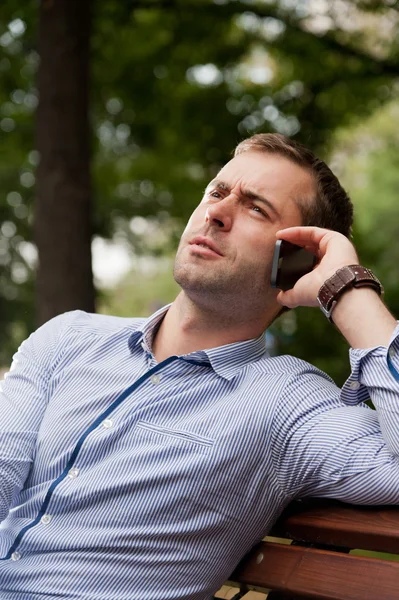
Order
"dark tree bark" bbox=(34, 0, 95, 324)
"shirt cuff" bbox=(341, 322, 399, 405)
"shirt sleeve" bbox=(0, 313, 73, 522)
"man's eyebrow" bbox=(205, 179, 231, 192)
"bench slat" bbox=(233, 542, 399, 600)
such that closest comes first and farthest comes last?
1. "bench slat" bbox=(233, 542, 399, 600)
2. "shirt cuff" bbox=(341, 322, 399, 405)
3. "shirt sleeve" bbox=(0, 313, 73, 522)
4. "man's eyebrow" bbox=(205, 179, 231, 192)
5. "dark tree bark" bbox=(34, 0, 95, 324)

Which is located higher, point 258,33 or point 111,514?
point 258,33

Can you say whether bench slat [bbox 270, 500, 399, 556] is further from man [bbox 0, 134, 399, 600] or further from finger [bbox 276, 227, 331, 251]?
finger [bbox 276, 227, 331, 251]

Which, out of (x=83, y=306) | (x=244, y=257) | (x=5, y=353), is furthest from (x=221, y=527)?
(x=5, y=353)

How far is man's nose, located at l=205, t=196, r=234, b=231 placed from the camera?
311cm

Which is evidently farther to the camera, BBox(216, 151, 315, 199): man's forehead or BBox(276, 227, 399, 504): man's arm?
BBox(216, 151, 315, 199): man's forehead

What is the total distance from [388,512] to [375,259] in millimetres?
8631

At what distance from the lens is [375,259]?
10.9 metres

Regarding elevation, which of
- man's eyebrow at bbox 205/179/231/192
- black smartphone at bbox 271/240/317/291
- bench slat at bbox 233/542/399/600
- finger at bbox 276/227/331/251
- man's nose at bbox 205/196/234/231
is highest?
man's eyebrow at bbox 205/179/231/192

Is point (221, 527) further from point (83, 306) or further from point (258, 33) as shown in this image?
point (258, 33)

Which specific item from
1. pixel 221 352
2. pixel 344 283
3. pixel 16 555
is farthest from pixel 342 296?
pixel 16 555

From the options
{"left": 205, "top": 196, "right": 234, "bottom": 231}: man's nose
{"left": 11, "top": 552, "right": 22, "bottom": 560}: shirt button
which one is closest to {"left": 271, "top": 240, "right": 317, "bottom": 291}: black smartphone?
{"left": 205, "top": 196, "right": 234, "bottom": 231}: man's nose

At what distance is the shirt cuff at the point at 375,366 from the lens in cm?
250

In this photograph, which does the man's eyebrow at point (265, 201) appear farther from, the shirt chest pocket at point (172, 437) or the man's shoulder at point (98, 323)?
the shirt chest pocket at point (172, 437)

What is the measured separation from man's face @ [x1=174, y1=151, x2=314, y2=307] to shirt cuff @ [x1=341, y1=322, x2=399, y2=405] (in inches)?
24.6
